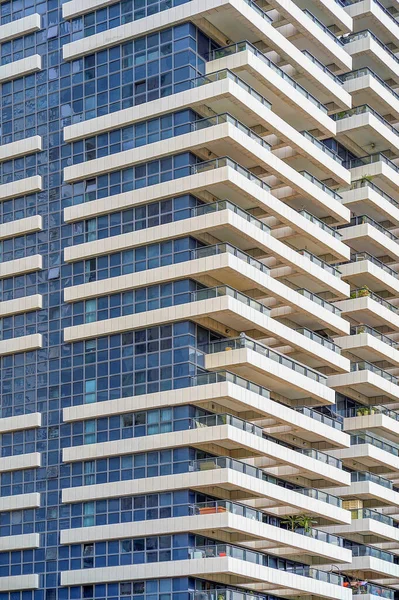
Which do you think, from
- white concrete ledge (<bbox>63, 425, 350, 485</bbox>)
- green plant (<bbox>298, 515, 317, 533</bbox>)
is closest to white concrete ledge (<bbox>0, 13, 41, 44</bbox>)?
white concrete ledge (<bbox>63, 425, 350, 485</bbox>)

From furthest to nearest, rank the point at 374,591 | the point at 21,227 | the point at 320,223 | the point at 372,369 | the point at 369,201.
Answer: the point at 369,201 → the point at 372,369 → the point at 374,591 → the point at 320,223 → the point at 21,227

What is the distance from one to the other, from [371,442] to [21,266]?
27523mm

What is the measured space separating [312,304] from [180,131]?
15.0 meters

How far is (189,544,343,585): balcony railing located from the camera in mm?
81938

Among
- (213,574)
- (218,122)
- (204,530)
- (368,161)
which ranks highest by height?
(368,161)

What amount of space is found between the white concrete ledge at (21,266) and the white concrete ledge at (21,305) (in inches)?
67.5

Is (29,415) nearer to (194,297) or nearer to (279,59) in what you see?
(194,297)

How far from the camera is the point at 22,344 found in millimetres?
91938

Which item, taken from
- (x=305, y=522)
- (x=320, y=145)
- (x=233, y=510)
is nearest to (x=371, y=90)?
(x=320, y=145)

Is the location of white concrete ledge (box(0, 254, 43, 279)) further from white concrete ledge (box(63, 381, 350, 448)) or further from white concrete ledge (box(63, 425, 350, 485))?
white concrete ledge (box(63, 425, 350, 485))

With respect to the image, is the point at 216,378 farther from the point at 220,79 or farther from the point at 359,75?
the point at 359,75

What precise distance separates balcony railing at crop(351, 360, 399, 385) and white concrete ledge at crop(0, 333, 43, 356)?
909 inches

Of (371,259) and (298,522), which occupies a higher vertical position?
(371,259)

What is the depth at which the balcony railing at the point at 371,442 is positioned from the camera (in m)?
101
